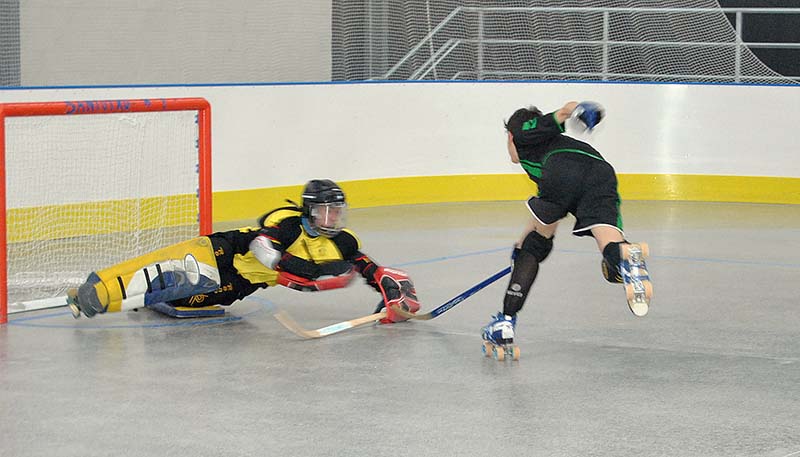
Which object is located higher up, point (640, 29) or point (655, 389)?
point (640, 29)

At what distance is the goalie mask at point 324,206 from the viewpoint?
17.7 feet

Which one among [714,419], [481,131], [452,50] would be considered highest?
[452,50]

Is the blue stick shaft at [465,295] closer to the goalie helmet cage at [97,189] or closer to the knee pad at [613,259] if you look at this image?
the knee pad at [613,259]

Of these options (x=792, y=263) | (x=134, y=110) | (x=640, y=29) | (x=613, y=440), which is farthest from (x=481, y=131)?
(x=613, y=440)

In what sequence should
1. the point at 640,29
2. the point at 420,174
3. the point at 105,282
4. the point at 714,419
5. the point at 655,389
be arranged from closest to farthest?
the point at 714,419 < the point at 655,389 < the point at 105,282 < the point at 420,174 < the point at 640,29

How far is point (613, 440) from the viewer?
12.6ft

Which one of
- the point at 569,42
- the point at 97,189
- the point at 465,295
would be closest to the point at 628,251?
the point at 465,295

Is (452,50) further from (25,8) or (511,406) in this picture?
(511,406)

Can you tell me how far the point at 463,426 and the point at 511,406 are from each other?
32 cm

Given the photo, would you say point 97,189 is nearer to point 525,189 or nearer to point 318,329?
point 318,329

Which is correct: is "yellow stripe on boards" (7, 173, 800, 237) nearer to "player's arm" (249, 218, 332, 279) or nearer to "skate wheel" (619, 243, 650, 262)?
"player's arm" (249, 218, 332, 279)

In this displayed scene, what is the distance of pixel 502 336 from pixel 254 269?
1.37 m

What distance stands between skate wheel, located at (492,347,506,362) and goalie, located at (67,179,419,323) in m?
0.76

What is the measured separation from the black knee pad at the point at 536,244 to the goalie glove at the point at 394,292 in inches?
33.1
